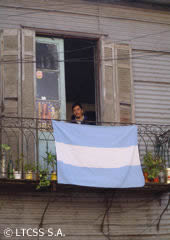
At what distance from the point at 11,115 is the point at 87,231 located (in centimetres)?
250

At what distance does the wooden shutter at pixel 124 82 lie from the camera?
11.6 meters

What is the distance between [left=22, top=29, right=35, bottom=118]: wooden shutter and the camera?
433 inches

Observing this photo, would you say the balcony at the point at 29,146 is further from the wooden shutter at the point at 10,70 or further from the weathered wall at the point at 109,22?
the weathered wall at the point at 109,22

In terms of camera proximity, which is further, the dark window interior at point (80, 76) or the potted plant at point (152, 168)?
the dark window interior at point (80, 76)

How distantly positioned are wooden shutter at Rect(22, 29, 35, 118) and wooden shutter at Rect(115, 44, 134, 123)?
172 centimetres

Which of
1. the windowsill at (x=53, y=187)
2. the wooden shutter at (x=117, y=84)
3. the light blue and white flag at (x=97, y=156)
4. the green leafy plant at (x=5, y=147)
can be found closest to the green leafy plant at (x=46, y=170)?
the windowsill at (x=53, y=187)

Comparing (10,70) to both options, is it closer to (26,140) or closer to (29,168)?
(26,140)

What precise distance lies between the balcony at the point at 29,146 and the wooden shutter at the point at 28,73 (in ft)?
0.75

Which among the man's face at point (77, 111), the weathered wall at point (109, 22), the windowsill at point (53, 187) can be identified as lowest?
the windowsill at point (53, 187)

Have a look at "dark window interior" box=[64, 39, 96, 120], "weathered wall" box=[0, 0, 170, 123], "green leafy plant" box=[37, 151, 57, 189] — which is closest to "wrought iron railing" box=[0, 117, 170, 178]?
"green leafy plant" box=[37, 151, 57, 189]

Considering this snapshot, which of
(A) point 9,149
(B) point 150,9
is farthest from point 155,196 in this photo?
(B) point 150,9

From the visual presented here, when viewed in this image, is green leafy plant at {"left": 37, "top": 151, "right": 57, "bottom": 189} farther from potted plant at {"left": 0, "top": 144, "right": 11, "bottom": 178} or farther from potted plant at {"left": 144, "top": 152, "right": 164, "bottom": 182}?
potted plant at {"left": 144, "top": 152, "right": 164, "bottom": 182}

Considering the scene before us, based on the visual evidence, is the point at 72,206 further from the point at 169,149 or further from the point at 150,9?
the point at 150,9

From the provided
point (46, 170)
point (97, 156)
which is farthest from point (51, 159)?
point (97, 156)
